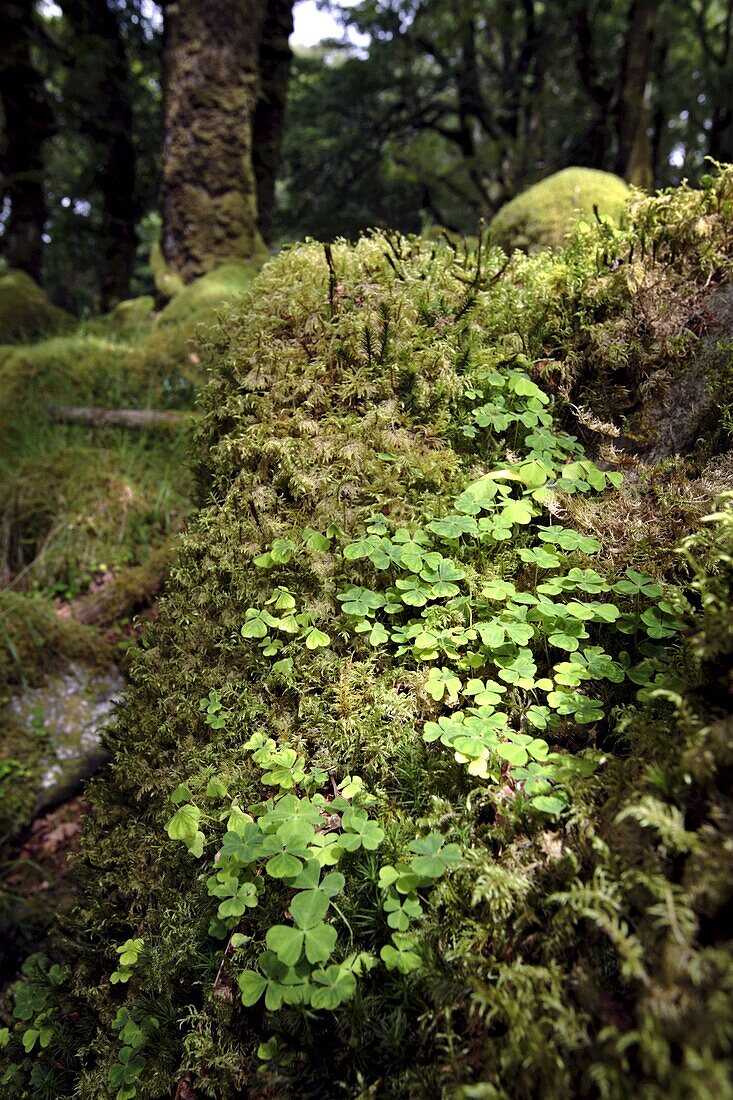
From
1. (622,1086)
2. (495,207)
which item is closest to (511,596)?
(622,1086)

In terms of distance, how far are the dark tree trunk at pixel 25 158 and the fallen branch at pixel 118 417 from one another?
7.41 meters

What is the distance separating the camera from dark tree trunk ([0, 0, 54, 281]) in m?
10.2

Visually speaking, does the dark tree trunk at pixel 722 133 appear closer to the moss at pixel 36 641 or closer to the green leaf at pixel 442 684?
the moss at pixel 36 641

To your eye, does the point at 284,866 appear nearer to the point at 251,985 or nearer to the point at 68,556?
the point at 251,985

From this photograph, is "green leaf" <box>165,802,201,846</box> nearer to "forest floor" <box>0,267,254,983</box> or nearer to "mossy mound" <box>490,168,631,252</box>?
"forest floor" <box>0,267,254,983</box>

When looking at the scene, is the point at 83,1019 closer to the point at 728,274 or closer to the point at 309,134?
the point at 728,274

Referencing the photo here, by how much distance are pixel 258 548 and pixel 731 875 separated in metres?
1.62

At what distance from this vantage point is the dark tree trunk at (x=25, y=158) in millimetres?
10219

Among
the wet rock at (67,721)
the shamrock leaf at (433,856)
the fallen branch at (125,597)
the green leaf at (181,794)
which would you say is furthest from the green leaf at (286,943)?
the fallen branch at (125,597)

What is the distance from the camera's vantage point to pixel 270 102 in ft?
31.6

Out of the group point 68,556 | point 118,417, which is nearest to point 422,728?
point 68,556

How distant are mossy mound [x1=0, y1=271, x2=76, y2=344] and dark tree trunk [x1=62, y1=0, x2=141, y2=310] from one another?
13.1 ft

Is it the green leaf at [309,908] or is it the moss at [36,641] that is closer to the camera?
the green leaf at [309,908]

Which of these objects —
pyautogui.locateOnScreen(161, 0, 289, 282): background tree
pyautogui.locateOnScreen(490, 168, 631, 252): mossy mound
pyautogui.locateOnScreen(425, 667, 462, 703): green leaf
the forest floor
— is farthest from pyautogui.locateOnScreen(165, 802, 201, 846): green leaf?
pyautogui.locateOnScreen(161, 0, 289, 282): background tree
